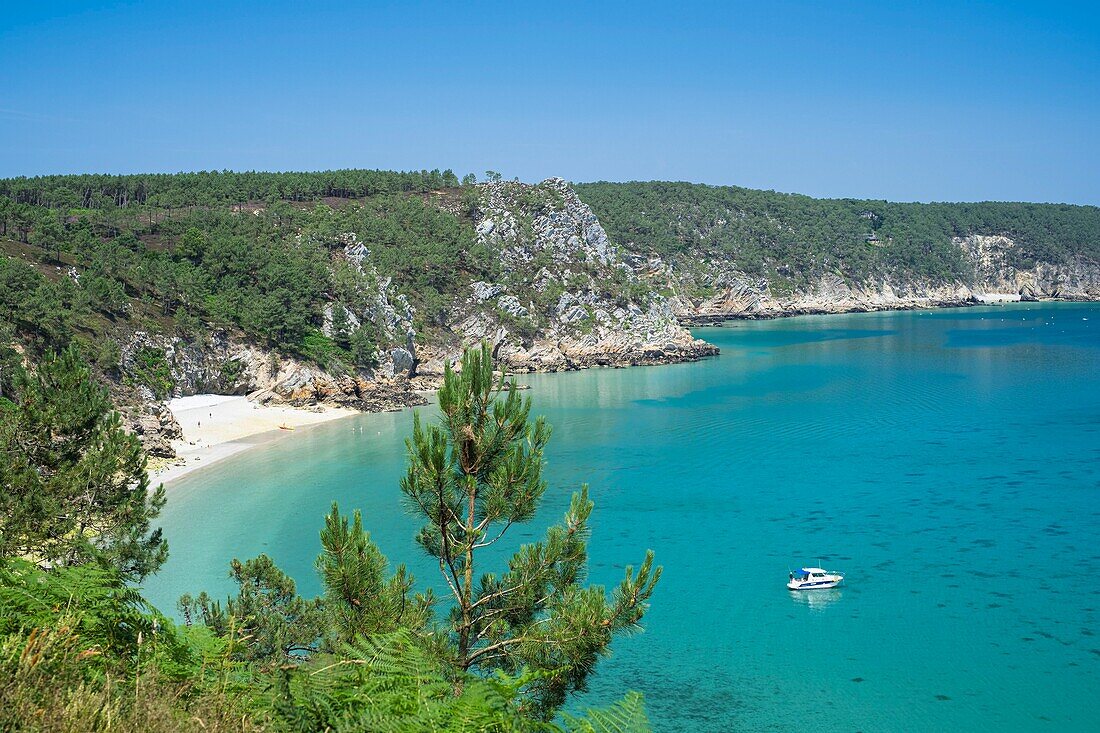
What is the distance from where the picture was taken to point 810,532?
80.6 ft

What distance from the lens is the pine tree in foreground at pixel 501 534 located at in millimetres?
8398

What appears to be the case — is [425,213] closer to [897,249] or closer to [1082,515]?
[1082,515]

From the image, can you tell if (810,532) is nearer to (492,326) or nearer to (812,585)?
(812,585)

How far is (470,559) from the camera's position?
350 inches

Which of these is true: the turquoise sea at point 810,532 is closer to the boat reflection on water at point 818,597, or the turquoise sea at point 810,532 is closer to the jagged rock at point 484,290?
the boat reflection on water at point 818,597

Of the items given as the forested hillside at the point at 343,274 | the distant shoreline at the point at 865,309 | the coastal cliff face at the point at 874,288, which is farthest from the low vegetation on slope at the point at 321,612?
the coastal cliff face at the point at 874,288

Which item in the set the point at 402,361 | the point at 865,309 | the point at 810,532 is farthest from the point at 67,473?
the point at 865,309

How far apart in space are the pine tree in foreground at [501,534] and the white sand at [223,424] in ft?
83.7

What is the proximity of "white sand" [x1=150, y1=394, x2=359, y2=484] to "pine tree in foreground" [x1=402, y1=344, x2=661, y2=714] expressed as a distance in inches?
1004

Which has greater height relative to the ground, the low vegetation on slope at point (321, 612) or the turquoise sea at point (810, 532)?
the low vegetation on slope at point (321, 612)

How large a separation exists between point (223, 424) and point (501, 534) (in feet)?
118

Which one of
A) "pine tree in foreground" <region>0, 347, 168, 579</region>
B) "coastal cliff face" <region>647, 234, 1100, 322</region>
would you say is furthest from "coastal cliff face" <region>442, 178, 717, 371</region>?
"pine tree in foreground" <region>0, 347, 168, 579</region>

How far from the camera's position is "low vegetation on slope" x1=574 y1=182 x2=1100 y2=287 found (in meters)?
119

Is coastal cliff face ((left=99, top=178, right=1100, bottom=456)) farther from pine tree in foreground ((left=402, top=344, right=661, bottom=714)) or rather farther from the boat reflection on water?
pine tree in foreground ((left=402, top=344, right=661, bottom=714))
